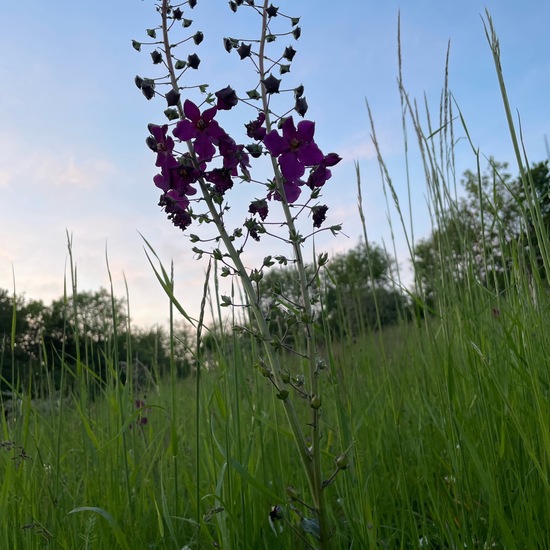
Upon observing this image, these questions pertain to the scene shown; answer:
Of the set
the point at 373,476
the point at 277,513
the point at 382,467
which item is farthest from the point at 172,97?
the point at 382,467

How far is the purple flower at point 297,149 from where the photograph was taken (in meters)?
1.58

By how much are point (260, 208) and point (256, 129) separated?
0.22m

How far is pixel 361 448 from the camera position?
7.43ft

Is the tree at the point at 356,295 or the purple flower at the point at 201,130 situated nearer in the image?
the purple flower at the point at 201,130

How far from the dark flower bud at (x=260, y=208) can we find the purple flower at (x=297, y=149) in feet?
0.35

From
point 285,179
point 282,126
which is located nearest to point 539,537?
point 285,179

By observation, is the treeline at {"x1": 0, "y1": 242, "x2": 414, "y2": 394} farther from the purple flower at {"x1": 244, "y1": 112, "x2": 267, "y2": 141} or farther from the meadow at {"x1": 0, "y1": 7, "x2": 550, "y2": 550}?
the purple flower at {"x1": 244, "y1": 112, "x2": 267, "y2": 141}

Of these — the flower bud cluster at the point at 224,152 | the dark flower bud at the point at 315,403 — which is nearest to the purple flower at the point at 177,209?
the flower bud cluster at the point at 224,152

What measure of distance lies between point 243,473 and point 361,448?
0.99 meters

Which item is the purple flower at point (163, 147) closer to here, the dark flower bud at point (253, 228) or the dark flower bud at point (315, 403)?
the dark flower bud at point (253, 228)

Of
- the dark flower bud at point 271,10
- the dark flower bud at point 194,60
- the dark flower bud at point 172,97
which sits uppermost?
the dark flower bud at point 271,10

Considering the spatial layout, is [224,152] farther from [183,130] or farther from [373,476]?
[373,476]

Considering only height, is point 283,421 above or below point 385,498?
above

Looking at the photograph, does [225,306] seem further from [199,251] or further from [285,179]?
[285,179]
